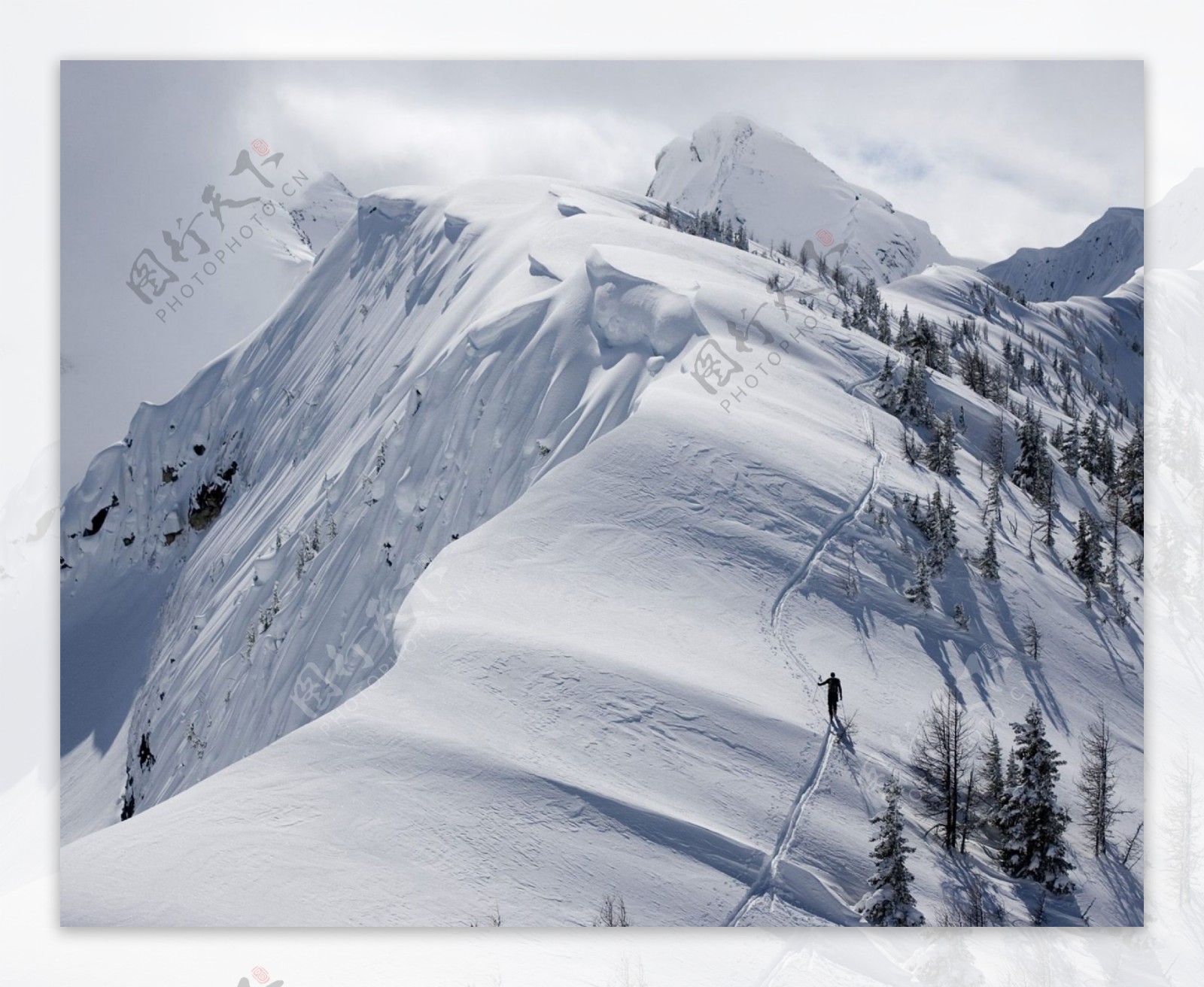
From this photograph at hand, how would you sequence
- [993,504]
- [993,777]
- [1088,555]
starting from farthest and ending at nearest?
[993,504]
[1088,555]
[993,777]

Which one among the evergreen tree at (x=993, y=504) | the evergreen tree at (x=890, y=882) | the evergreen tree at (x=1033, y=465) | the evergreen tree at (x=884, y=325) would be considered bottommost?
the evergreen tree at (x=890, y=882)

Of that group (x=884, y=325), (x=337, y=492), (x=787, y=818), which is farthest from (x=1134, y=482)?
(x=337, y=492)

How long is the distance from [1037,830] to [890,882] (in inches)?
45.4

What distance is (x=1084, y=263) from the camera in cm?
1383

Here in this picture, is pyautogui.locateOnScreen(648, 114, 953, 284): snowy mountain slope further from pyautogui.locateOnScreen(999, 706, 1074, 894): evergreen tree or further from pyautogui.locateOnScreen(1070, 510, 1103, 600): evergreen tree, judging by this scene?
pyautogui.locateOnScreen(999, 706, 1074, 894): evergreen tree

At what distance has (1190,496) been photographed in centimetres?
810

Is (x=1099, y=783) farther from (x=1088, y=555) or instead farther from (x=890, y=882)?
(x=1088, y=555)

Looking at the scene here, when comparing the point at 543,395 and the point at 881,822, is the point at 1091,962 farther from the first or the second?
the point at 543,395

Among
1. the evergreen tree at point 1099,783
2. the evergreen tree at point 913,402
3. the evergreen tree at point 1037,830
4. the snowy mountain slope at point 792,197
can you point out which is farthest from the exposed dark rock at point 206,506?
the evergreen tree at point 1099,783

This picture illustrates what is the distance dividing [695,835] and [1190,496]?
4.86m

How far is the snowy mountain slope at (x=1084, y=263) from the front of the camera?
8766mm

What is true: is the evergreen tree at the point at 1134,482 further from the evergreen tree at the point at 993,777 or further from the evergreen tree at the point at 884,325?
the evergreen tree at the point at 884,325

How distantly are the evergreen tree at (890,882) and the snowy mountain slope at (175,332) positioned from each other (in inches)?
277

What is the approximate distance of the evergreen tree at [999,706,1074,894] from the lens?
7121mm
